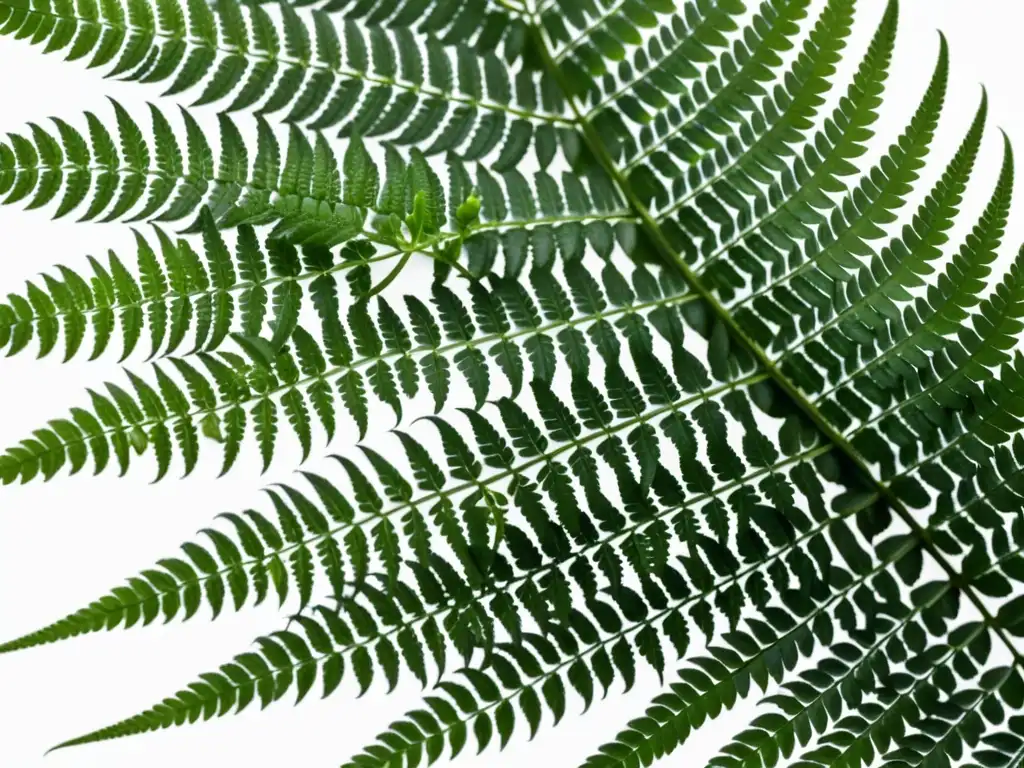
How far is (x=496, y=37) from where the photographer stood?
0.98m

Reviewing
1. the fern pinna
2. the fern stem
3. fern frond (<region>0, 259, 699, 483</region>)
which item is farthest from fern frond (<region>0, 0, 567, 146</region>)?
the fern stem

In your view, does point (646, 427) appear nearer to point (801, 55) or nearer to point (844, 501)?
point (844, 501)

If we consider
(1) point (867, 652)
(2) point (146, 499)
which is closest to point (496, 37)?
(1) point (867, 652)

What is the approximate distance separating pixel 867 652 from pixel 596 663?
0.30m

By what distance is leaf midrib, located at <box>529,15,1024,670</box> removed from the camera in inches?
39.6

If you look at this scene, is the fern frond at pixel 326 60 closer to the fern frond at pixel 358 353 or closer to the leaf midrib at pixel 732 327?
the leaf midrib at pixel 732 327

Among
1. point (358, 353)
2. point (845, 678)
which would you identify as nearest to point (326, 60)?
point (358, 353)

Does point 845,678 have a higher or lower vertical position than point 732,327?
lower

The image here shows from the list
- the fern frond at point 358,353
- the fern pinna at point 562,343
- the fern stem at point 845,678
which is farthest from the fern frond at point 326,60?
the fern stem at point 845,678

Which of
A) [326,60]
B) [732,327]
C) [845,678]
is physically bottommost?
[845,678]

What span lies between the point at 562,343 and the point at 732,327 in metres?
0.19

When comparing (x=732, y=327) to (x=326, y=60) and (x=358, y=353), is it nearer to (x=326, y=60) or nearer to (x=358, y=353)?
(x=358, y=353)

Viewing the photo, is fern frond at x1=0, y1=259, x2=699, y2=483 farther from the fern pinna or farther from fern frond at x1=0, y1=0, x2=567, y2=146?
fern frond at x1=0, y1=0, x2=567, y2=146

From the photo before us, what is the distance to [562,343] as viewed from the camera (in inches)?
41.1
